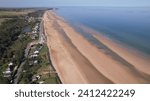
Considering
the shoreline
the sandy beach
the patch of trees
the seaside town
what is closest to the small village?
the seaside town

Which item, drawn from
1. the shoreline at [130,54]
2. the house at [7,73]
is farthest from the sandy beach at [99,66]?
the house at [7,73]

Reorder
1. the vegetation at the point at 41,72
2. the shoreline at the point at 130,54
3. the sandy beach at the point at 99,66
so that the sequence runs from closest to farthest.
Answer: the vegetation at the point at 41,72 < the sandy beach at the point at 99,66 < the shoreline at the point at 130,54

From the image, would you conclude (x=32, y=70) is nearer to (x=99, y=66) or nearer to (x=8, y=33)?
(x=99, y=66)

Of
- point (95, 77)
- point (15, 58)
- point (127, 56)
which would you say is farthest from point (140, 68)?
point (15, 58)

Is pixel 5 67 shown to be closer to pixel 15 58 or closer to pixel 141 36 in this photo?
pixel 15 58

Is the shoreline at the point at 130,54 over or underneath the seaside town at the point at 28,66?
underneath

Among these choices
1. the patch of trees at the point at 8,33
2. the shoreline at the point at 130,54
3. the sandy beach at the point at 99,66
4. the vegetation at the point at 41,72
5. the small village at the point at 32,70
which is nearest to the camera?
the vegetation at the point at 41,72

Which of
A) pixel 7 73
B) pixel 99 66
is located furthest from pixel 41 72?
pixel 99 66

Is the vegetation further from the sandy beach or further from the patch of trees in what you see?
the patch of trees

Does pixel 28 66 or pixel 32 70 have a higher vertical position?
pixel 28 66

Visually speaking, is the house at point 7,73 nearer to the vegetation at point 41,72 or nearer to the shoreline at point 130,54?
the vegetation at point 41,72

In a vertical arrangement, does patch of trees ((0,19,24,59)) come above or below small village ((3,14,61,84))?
above

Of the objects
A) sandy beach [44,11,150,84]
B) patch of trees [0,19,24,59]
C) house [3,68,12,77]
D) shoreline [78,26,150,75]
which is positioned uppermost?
patch of trees [0,19,24,59]
